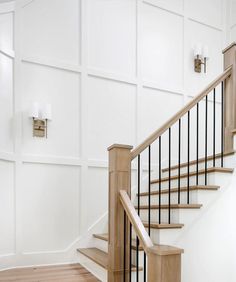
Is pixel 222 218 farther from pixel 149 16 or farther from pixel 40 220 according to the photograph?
pixel 149 16

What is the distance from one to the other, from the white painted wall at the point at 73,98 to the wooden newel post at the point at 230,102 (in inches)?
53.6

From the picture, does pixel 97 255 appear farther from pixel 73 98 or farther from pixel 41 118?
pixel 73 98

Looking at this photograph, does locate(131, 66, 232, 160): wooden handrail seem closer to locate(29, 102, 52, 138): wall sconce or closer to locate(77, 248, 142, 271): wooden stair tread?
locate(77, 248, 142, 271): wooden stair tread

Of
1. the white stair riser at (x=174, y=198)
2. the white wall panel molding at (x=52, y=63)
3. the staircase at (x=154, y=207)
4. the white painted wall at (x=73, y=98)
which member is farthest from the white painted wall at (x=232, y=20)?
the white stair riser at (x=174, y=198)

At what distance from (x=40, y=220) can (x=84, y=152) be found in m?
0.94

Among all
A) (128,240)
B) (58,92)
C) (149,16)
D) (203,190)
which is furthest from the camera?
(149,16)

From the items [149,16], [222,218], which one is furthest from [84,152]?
[149,16]

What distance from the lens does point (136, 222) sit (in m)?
2.27

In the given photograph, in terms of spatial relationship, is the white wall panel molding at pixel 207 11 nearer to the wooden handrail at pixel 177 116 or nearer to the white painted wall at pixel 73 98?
the white painted wall at pixel 73 98

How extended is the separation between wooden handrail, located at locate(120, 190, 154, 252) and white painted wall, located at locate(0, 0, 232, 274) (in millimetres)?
1336

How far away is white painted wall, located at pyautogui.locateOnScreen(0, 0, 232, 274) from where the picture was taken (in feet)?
11.5

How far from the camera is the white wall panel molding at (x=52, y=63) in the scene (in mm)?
3697

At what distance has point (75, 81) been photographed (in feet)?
13.0

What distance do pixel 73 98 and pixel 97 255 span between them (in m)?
1.85
